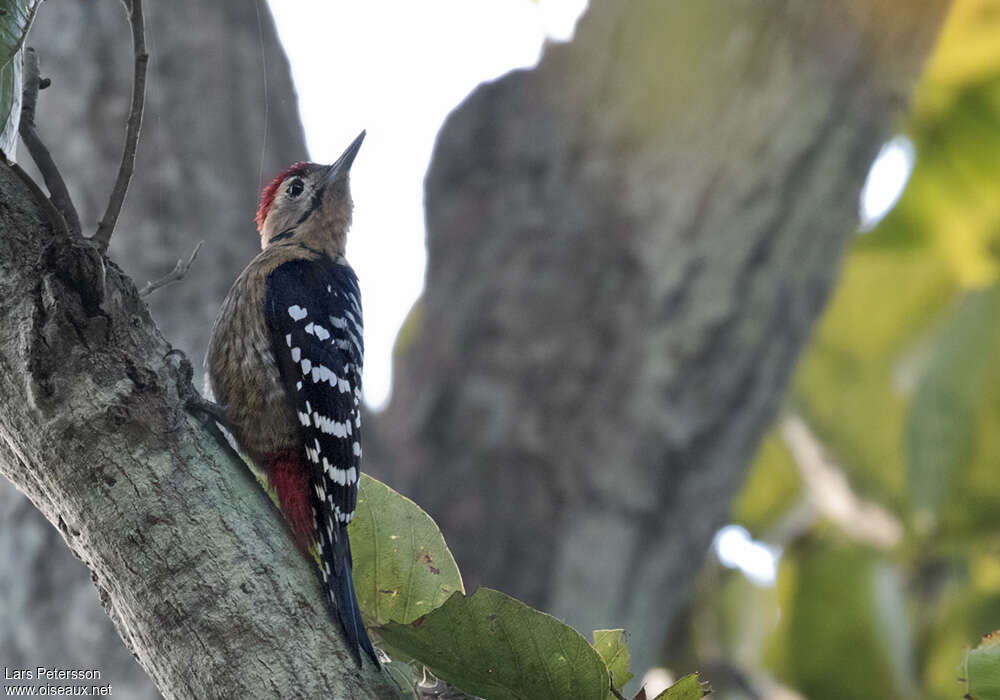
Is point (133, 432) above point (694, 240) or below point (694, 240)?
below

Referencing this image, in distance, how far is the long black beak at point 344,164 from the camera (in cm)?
392

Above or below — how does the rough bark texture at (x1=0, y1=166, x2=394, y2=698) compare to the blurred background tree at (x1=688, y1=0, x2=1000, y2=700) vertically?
below

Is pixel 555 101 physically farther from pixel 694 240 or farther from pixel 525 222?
pixel 694 240

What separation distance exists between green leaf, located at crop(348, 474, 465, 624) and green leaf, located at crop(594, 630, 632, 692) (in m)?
0.29

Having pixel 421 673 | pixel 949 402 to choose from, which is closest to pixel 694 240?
pixel 949 402

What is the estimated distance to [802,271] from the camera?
5.14m

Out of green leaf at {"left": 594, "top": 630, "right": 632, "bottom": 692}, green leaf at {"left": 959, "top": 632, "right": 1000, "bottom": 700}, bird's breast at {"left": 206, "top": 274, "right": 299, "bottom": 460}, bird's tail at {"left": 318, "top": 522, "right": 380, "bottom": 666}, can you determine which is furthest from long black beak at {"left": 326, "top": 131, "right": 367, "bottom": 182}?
green leaf at {"left": 959, "top": 632, "right": 1000, "bottom": 700}

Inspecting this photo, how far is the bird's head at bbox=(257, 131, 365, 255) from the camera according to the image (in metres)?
3.86

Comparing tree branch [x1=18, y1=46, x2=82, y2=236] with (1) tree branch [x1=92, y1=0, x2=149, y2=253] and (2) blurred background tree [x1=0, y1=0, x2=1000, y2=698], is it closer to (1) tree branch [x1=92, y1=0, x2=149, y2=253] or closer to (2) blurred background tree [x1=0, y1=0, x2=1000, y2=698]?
(1) tree branch [x1=92, y1=0, x2=149, y2=253]

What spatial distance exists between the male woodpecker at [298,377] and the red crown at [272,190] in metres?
0.45

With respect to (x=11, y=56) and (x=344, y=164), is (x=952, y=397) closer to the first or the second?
(x=344, y=164)

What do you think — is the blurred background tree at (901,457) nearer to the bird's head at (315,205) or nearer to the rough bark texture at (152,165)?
the bird's head at (315,205)

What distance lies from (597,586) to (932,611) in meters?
1.44

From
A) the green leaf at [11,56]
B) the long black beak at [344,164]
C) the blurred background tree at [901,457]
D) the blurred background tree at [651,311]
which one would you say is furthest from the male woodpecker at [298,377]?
the blurred background tree at [901,457]
